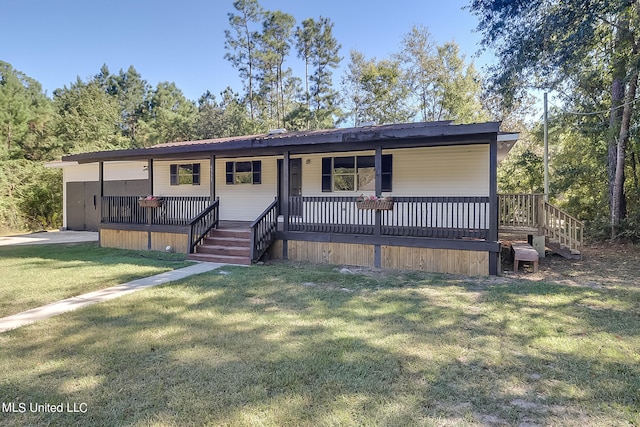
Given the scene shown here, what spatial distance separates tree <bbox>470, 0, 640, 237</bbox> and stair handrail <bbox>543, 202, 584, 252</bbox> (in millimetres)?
4183

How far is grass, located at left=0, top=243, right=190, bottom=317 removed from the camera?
5.30m

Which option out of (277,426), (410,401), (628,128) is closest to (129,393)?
(277,426)

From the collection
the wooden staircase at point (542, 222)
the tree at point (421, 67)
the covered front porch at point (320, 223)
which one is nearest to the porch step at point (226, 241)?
the covered front porch at point (320, 223)

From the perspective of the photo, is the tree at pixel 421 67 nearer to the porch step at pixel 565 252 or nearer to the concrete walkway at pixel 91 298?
the porch step at pixel 565 252

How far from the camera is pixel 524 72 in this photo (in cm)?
1118

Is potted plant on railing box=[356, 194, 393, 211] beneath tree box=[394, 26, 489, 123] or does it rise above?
beneath

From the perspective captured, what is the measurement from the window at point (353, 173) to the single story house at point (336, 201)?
0.03 metres

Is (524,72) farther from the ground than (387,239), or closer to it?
farther from the ground

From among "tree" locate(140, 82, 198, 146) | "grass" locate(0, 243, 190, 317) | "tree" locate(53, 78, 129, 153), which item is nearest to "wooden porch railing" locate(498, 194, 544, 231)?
"grass" locate(0, 243, 190, 317)

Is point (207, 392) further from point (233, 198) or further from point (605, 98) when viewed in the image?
point (605, 98)

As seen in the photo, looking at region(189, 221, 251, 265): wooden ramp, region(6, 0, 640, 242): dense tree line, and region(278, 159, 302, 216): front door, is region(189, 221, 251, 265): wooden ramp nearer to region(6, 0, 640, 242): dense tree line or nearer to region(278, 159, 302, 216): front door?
region(278, 159, 302, 216): front door

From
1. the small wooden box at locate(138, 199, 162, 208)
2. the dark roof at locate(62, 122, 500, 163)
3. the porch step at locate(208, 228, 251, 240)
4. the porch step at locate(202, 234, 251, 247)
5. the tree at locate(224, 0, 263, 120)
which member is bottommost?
the porch step at locate(202, 234, 251, 247)

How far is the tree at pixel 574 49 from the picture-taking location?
8.96m

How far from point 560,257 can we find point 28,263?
498 inches
